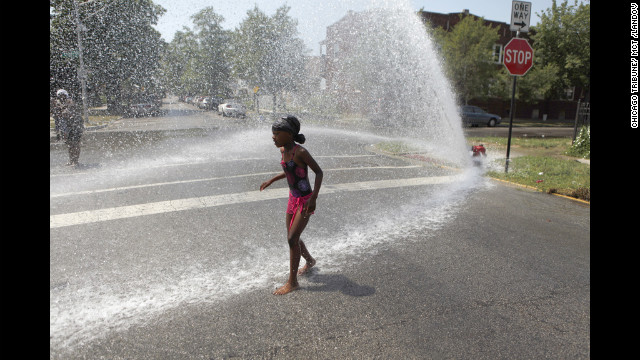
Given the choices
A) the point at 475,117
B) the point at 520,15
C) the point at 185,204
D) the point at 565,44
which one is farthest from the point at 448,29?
the point at 185,204

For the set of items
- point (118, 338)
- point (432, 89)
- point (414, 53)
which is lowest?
point (118, 338)

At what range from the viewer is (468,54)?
28500mm

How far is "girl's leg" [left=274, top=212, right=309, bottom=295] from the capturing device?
3387mm

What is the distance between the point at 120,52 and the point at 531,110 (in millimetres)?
37385

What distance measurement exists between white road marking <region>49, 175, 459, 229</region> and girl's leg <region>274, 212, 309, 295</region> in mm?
2968

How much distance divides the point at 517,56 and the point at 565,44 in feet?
70.8

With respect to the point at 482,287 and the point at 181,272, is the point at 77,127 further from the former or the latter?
the point at 482,287

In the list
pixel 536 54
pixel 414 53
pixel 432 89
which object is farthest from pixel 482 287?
pixel 536 54

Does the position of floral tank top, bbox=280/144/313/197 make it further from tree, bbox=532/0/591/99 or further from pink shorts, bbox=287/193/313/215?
tree, bbox=532/0/591/99

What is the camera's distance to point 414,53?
11805 mm

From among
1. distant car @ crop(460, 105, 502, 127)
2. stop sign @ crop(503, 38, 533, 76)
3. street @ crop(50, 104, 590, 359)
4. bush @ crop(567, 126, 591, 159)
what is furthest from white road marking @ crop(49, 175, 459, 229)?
distant car @ crop(460, 105, 502, 127)

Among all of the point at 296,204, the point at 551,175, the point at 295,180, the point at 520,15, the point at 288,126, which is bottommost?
the point at 551,175

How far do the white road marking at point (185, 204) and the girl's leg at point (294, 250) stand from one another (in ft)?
9.74

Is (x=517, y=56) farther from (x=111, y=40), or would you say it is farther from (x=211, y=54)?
(x=111, y=40)
